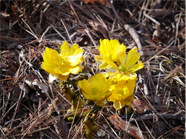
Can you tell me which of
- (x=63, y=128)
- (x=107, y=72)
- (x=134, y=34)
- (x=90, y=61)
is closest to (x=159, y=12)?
(x=134, y=34)

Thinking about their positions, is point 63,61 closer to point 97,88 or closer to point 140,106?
point 97,88

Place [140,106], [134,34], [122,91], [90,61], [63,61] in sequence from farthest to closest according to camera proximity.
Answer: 1. [134,34]
2. [90,61]
3. [140,106]
4. [63,61]
5. [122,91]

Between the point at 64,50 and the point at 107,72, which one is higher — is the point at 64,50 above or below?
above

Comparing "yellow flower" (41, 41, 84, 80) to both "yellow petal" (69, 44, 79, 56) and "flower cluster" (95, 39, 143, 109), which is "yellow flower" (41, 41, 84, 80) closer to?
"yellow petal" (69, 44, 79, 56)

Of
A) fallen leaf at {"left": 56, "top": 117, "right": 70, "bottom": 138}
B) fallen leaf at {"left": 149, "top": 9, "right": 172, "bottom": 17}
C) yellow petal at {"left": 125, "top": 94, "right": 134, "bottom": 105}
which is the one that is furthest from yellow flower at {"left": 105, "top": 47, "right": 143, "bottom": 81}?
fallen leaf at {"left": 149, "top": 9, "right": 172, "bottom": 17}

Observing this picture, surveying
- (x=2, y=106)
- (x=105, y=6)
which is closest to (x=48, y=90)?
(x=2, y=106)

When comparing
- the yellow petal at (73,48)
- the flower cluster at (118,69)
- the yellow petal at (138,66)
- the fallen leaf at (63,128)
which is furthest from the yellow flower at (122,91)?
the fallen leaf at (63,128)
